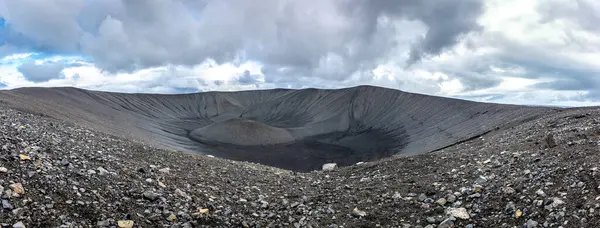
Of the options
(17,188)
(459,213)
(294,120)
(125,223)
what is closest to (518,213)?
(459,213)

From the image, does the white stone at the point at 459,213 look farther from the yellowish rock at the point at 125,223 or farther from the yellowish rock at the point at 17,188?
the yellowish rock at the point at 17,188

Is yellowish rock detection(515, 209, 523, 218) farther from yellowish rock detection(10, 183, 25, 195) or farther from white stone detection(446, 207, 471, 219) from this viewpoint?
yellowish rock detection(10, 183, 25, 195)

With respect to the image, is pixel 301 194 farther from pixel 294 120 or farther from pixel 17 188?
pixel 294 120

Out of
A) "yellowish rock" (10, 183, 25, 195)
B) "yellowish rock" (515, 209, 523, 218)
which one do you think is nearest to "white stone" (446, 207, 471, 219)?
"yellowish rock" (515, 209, 523, 218)

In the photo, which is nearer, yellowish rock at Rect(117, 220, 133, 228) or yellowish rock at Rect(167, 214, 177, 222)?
yellowish rock at Rect(117, 220, 133, 228)

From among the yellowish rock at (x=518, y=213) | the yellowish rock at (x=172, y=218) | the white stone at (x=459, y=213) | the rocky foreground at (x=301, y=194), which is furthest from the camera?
the white stone at (x=459, y=213)

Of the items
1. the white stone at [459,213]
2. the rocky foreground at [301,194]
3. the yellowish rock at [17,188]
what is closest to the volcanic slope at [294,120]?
the rocky foreground at [301,194]
